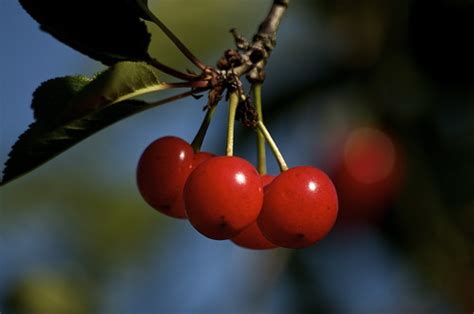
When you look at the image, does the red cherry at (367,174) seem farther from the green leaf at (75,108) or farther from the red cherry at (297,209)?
the green leaf at (75,108)

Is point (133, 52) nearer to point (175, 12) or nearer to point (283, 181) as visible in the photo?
point (283, 181)

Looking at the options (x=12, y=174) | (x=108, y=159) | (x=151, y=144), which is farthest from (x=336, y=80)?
(x=12, y=174)

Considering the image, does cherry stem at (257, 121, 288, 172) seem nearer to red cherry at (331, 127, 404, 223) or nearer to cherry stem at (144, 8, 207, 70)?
cherry stem at (144, 8, 207, 70)

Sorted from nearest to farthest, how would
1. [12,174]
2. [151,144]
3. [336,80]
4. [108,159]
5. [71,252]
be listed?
[12,174] < [151,144] < [336,80] < [71,252] < [108,159]

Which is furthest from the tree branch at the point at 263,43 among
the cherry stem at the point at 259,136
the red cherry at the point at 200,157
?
the red cherry at the point at 200,157

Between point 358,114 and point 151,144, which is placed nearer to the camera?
point 151,144

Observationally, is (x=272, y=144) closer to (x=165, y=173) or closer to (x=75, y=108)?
(x=165, y=173)

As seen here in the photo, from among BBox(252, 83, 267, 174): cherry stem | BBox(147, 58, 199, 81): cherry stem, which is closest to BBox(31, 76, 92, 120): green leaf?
BBox(147, 58, 199, 81): cherry stem
